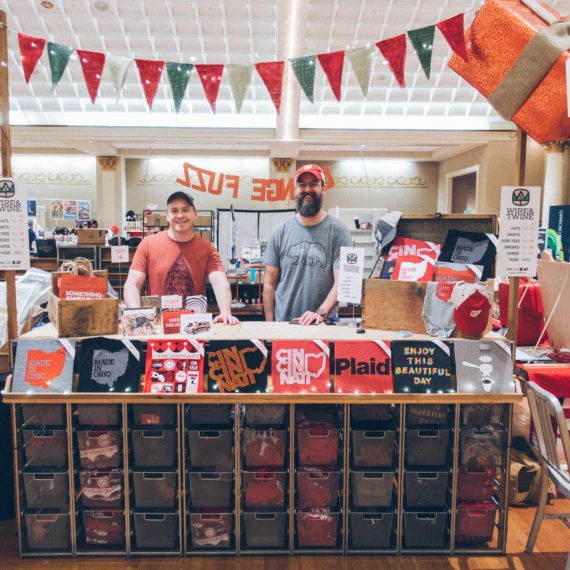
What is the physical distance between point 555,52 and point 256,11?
651cm

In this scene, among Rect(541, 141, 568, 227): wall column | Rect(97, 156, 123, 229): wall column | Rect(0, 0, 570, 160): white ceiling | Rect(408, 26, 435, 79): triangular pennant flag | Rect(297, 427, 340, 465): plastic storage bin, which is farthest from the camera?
Rect(97, 156, 123, 229): wall column

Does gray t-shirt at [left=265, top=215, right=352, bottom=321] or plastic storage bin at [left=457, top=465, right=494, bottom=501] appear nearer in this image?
plastic storage bin at [left=457, top=465, right=494, bottom=501]

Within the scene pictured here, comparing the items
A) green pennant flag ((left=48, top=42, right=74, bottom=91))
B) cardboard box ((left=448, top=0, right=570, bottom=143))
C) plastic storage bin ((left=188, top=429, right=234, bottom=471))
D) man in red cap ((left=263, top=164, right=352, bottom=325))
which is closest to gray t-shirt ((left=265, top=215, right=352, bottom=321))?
man in red cap ((left=263, top=164, right=352, bottom=325))

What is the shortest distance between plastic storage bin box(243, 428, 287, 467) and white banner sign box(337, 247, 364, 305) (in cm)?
71

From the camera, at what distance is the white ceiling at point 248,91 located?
685 centimetres

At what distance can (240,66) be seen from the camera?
10.9 ft

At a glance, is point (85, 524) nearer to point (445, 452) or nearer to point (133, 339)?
point (133, 339)

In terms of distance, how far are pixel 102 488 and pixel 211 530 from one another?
54cm

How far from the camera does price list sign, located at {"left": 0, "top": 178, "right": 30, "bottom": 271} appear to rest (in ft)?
6.70

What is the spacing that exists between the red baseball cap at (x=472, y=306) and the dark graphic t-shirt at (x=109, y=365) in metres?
1.45

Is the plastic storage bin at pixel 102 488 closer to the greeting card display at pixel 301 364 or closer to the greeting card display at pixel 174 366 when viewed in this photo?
the greeting card display at pixel 174 366

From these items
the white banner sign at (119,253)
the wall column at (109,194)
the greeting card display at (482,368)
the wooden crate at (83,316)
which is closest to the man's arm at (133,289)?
the wooden crate at (83,316)

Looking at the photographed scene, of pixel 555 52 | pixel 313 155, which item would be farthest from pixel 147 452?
pixel 313 155

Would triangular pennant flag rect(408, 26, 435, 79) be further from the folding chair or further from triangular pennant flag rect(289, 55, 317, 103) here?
the folding chair
